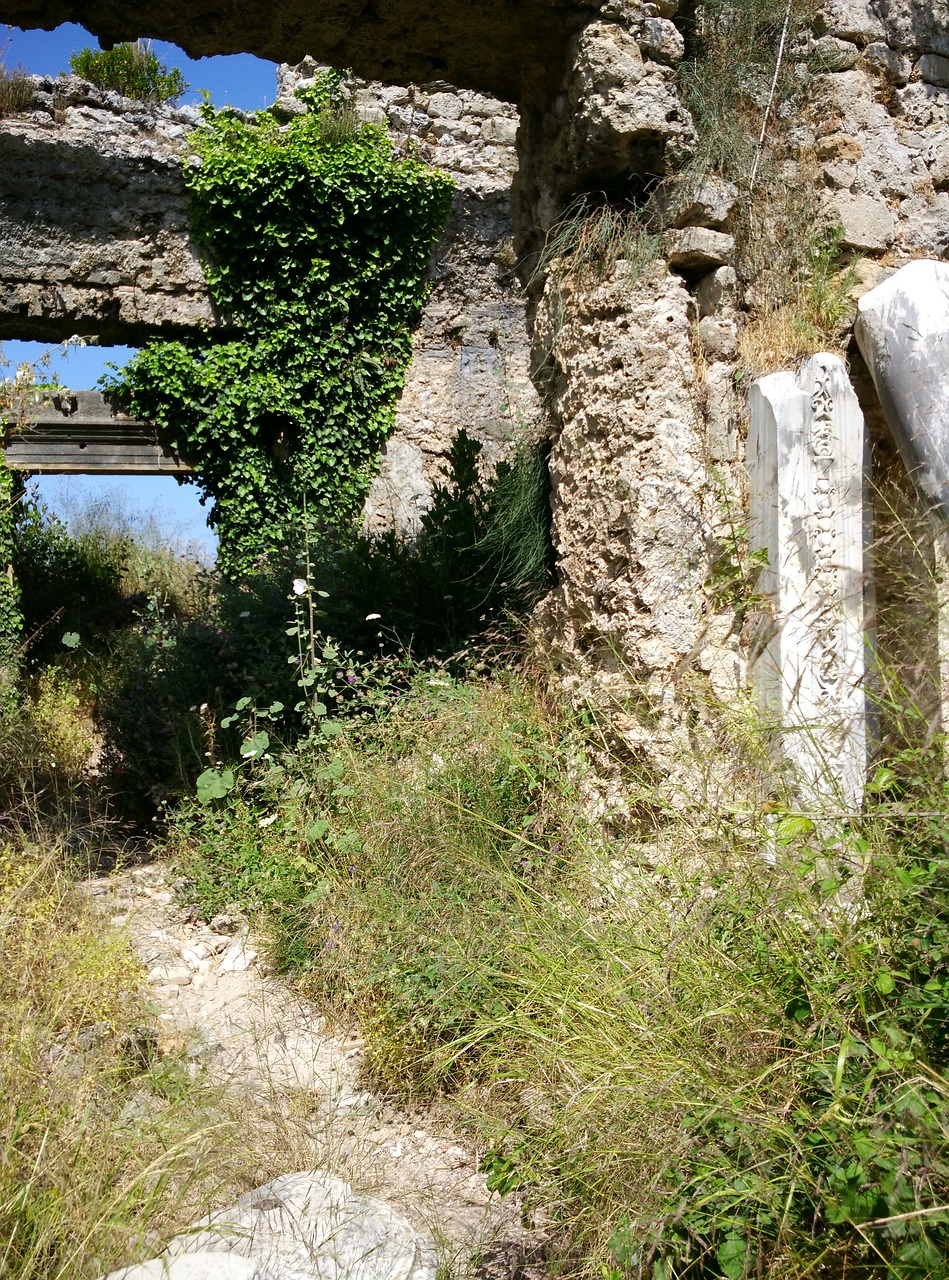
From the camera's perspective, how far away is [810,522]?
3742 mm

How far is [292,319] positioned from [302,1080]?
21.8 feet

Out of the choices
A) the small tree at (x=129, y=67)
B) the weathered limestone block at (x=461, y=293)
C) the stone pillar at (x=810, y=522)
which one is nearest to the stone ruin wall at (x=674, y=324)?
the stone pillar at (x=810, y=522)

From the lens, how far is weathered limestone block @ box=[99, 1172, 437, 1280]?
2.21 meters

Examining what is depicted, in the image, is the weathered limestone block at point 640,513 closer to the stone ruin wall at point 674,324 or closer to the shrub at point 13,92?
the stone ruin wall at point 674,324

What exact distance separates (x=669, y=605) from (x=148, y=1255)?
2645mm

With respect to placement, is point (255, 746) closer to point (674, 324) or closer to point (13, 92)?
point (674, 324)

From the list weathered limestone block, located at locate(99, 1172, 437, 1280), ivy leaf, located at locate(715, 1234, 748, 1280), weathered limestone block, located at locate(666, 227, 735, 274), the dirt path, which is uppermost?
weathered limestone block, located at locate(666, 227, 735, 274)

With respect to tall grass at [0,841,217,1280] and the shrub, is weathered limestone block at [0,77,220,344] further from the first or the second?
tall grass at [0,841,217,1280]

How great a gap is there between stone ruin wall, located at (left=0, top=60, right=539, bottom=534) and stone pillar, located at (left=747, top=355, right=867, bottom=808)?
3.16 metres

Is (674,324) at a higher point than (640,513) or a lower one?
higher

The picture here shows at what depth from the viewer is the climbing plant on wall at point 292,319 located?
8.38 metres

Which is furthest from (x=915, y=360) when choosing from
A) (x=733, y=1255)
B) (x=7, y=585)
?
(x=7, y=585)

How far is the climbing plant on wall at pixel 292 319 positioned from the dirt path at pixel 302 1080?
4.51 meters

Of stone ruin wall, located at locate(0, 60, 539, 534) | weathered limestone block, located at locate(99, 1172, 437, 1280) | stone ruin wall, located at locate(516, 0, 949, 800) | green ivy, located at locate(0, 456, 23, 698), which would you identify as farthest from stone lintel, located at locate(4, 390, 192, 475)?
weathered limestone block, located at locate(99, 1172, 437, 1280)
